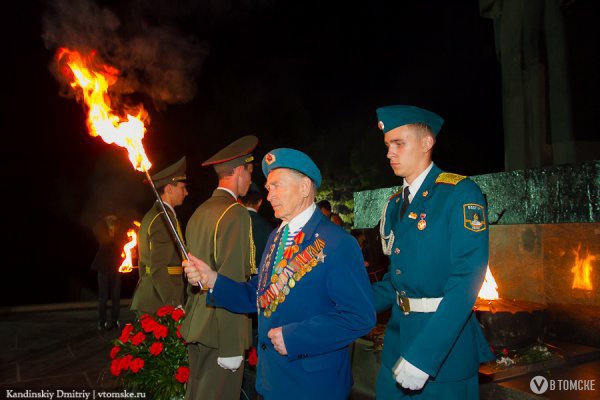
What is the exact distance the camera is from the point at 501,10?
831cm

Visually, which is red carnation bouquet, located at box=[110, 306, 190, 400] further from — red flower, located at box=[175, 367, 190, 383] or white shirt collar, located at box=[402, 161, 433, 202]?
white shirt collar, located at box=[402, 161, 433, 202]

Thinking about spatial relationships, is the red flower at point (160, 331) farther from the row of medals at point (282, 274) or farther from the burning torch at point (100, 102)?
the row of medals at point (282, 274)

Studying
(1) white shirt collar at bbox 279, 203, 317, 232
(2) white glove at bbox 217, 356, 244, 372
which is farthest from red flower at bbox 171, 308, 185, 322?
(1) white shirt collar at bbox 279, 203, 317, 232

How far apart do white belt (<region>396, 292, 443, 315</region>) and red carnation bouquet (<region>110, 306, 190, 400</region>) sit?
2700 mm

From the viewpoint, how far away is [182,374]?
14.6 ft

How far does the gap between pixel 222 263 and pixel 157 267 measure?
1.90m

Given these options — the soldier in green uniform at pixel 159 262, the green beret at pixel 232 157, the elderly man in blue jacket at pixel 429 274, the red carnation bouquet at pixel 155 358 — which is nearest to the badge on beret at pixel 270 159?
the elderly man in blue jacket at pixel 429 274

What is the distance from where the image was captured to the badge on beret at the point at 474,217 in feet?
7.96

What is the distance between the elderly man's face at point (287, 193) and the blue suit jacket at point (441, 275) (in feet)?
2.14

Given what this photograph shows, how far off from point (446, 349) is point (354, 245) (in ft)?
2.41

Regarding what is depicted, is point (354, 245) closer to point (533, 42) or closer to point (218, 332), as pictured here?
point (218, 332)

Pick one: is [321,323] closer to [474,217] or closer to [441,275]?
[441,275]

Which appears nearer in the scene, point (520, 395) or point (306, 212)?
point (306, 212)

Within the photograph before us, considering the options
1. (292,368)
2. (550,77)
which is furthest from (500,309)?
(550,77)
